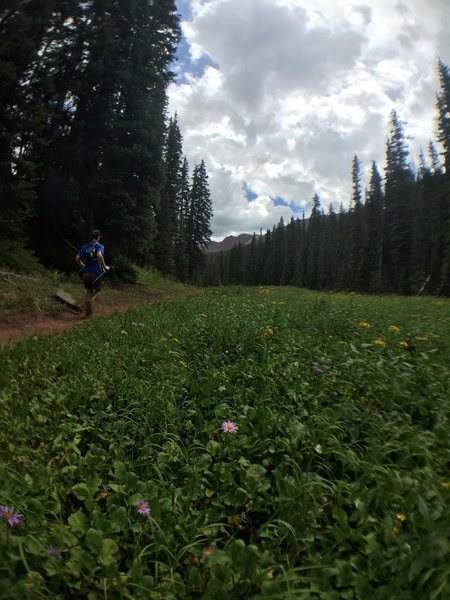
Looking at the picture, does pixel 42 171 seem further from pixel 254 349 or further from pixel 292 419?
pixel 292 419

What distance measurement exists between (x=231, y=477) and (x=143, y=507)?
539 millimetres

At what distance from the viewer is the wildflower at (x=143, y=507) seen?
6.18 feet

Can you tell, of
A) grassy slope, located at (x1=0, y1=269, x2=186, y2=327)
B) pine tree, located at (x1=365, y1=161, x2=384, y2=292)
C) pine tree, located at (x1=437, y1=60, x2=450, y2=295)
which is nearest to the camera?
grassy slope, located at (x1=0, y1=269, x2=186, y2=327)

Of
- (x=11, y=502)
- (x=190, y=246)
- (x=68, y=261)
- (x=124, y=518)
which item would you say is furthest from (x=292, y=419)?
(x=190, y=246)

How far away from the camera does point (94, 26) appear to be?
52.6 feet

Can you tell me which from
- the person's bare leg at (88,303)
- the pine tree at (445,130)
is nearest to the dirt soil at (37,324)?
the person's bare leg at (88,303)

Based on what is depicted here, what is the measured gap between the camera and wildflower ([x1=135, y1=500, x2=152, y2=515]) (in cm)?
188

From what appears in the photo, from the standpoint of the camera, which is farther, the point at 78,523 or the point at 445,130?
the point at 445,130

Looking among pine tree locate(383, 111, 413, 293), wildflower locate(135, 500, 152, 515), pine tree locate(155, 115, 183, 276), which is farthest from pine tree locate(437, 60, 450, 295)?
wildflower locate(135, 500, 152, 515)

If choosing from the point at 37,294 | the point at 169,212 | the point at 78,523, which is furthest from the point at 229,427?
the point at 169,212

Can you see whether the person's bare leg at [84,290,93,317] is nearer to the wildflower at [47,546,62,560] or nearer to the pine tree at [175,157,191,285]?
the wildflower at [47,546,62,560]

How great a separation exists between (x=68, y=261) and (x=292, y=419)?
1487cm

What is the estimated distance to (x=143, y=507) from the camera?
1.92m

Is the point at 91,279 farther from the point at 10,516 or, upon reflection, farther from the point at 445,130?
the point at 445,130
